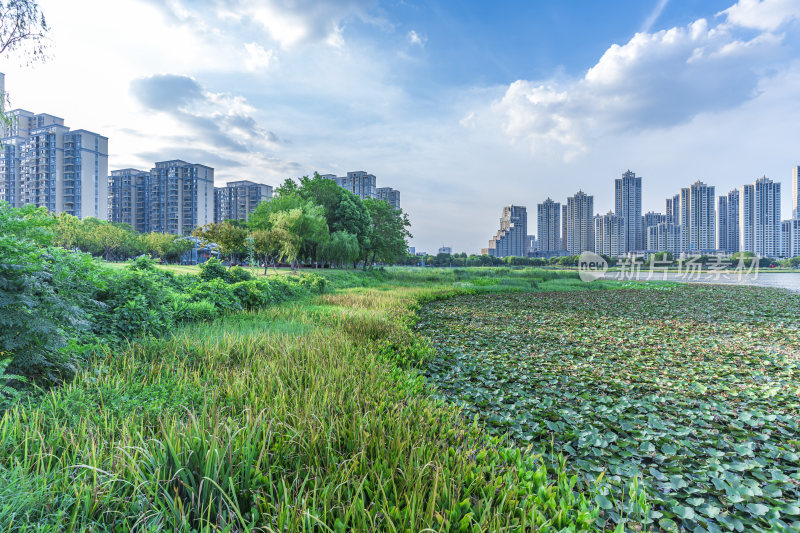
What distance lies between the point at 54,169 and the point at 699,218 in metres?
110

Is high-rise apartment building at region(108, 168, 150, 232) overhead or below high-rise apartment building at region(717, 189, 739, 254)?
overhead

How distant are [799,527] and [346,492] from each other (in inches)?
95.3

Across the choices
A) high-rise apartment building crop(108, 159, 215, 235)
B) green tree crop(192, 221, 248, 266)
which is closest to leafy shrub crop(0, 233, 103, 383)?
green tree crop(192, 221, 248, 266)

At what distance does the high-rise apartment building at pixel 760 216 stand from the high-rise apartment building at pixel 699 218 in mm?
3534

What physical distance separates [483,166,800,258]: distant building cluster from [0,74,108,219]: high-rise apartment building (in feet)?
291

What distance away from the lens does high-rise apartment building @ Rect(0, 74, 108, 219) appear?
55969 millimetres

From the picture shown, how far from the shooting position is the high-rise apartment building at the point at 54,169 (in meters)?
56.0

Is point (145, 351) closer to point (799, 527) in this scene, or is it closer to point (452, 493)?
point (452, 493)

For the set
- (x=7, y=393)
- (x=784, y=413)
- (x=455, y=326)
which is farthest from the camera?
(x=455, y=326)

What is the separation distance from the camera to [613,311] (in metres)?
10.2

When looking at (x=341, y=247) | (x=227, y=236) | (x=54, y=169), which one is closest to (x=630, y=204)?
(x=341, y=247)

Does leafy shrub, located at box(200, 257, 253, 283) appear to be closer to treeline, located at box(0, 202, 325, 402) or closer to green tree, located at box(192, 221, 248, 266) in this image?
treeline, located at box(0, 202, 325, 402)

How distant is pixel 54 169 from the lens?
5616cm

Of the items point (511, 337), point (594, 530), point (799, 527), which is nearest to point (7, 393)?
point (594, 530)
